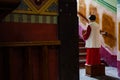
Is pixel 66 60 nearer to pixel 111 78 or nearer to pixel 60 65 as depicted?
pixel 60 65

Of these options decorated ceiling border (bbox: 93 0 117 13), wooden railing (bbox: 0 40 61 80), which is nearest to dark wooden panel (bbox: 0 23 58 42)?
wooden railing (bbox: 0 40 61 80)

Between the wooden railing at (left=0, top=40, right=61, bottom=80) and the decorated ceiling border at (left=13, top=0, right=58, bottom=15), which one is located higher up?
the decorated ceiling border at (left=13, top=0, right=58, bottom=15)

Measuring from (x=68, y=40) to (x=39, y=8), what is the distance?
277 millimetres

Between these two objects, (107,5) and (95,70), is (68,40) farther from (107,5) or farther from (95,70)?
(107,5)

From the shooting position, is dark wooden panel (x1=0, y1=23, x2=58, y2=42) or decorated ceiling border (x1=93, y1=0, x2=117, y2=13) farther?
decorated ceiling border (x1=93, y1=0, x2=117, y2=13)

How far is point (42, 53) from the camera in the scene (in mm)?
1450

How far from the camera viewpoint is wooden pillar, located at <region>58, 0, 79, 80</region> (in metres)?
1.52

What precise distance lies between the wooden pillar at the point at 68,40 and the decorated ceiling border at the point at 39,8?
0.04 metres

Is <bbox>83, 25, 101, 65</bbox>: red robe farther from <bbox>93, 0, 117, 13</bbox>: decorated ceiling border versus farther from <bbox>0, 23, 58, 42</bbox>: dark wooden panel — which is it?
<bbox>0, 23, 58, 42</bbox>: dark wooden panel

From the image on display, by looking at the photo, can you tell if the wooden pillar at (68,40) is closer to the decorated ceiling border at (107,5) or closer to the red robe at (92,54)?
the red robe at (92,54)

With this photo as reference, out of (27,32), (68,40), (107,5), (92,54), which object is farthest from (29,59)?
(107,5)

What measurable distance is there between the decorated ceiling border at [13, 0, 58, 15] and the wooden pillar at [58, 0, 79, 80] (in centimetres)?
4

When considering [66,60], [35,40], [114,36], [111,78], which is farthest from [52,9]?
[114,36]

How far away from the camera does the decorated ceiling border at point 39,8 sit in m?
1.42
